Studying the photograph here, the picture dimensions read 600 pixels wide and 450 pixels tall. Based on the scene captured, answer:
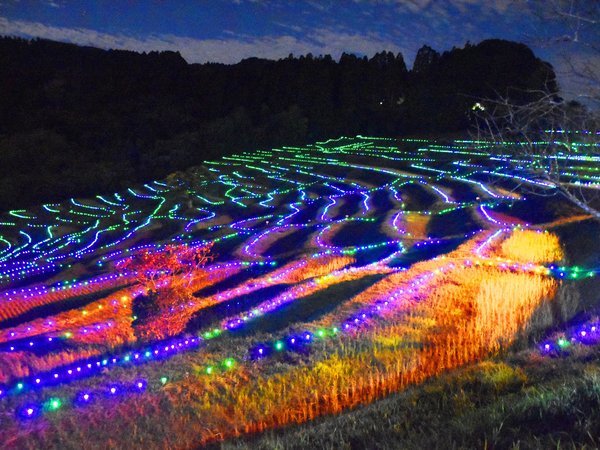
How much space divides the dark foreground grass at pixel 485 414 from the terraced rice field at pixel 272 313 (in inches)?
18.2

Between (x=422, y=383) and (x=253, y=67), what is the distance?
41799 mm

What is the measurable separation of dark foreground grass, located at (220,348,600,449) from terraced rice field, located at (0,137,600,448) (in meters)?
0.46

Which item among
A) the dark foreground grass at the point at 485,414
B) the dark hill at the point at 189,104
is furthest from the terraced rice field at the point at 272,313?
the dark hill at the point at 189,104

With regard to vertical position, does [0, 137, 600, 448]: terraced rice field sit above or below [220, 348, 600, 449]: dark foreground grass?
below

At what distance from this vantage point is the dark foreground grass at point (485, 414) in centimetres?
302

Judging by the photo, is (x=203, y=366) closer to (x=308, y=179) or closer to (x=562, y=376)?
(x=562, y=376)

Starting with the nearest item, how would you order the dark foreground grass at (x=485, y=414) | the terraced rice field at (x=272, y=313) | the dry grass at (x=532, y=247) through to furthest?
the dark foreground grass at (x=485, y=414) → the terraced rice field at (x=272, y=313) → the dry grass at (x=532, y=247)

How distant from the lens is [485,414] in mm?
3461

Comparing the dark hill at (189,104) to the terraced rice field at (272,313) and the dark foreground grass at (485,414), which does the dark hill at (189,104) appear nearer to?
the terraced rice field at (272,313)

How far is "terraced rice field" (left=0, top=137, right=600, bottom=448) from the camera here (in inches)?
177

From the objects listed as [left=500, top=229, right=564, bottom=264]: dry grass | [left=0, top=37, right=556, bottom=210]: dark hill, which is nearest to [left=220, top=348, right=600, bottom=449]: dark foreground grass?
[left=500, top=229, right=564, bottom=264]: dry grass

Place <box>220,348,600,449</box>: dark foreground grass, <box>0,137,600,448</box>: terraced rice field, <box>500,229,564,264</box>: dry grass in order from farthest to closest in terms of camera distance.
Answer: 1. <box>500,229,564,264</box>: dry grass
2. <box>0,137,600,448</box>: terraced rice field
3. <box>220,348,600,449</box>: dark foreground grass

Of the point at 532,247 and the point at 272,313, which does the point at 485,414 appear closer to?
the point at 272,313

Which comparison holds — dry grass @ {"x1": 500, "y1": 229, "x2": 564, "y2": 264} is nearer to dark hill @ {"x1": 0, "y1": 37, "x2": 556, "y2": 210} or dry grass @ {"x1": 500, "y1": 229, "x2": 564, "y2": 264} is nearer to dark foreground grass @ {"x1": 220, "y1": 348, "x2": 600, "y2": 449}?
dark foreground grass @ {"x1": 220, "y1": 348, "x2": 600, "y2": 449}
